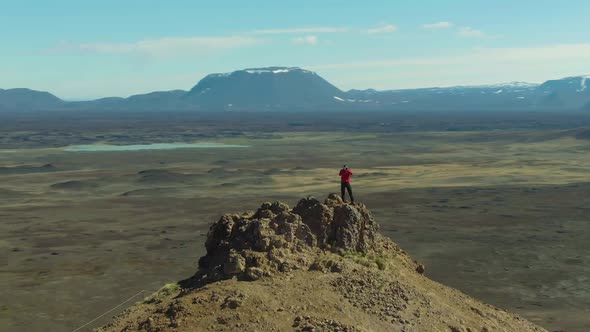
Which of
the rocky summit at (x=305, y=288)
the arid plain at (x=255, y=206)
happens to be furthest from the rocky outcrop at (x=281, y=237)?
the arid plain at (x=255, y=206)

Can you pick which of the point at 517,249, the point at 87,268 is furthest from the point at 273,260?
the point at 517,249

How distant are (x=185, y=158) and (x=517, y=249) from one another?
76.8 m

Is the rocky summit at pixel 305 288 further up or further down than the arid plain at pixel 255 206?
further up

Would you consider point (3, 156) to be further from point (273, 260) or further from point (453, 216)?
point (273, 260)

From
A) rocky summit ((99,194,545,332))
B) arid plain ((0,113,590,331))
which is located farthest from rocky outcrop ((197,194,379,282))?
arid plain ((0,113,590,331))

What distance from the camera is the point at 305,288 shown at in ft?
44.5

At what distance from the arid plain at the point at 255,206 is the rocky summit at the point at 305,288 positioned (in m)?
15.9

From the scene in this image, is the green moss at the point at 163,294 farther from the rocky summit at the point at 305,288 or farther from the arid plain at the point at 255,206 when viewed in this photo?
the arid plain at the point at 255,206

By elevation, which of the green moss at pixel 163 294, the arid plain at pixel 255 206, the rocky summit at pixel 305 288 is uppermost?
the rocky summit at pixel 305 288

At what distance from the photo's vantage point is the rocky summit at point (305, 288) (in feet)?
41.5

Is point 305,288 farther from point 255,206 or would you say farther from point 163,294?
point 255,206

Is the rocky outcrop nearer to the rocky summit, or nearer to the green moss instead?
the rocky summit

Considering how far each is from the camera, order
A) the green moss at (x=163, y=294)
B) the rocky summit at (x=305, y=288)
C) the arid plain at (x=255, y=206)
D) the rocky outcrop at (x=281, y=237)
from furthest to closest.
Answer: the arid plain at (x=255, y=206) < the green moss at (x=163, y=294) < the rocky outcrop at (x=281, y=237) < the rocky summit at (x=305, y=288)

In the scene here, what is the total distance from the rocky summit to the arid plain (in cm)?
1587
